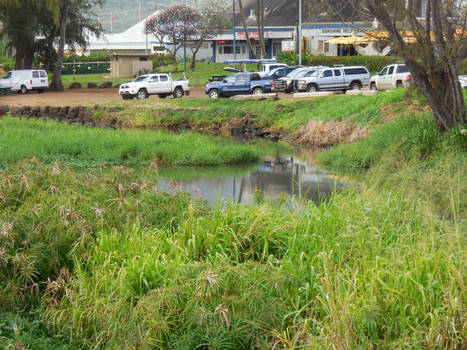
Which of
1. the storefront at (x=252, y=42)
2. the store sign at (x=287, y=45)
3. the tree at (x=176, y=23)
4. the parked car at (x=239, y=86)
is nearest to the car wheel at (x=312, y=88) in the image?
the parked car at (x=239, y=86)

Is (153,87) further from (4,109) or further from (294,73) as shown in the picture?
(4,109)

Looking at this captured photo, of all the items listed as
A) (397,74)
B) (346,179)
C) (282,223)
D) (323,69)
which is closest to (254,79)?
(323,69)

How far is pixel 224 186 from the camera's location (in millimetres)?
17547

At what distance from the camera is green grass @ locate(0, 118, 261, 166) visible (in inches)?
781

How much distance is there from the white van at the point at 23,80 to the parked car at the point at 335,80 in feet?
62.6

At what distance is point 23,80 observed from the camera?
47.2 metres

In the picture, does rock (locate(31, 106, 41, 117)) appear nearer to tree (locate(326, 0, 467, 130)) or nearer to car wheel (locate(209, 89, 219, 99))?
car wheel (locate(209, 89, 219, 99))

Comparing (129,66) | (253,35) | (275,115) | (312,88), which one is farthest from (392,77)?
(253,35)

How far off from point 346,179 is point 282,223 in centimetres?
900

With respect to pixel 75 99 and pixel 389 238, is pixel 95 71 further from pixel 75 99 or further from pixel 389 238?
pixel 389 238

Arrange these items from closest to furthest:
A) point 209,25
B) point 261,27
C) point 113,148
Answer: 1. point 113,148
2. point 261,27
3. point 209,25

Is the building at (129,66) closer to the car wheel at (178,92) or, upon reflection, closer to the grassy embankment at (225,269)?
the car wheel at (178,92)

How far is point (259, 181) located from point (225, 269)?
1111 centimetres

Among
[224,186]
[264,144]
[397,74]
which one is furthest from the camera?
[397,74]
